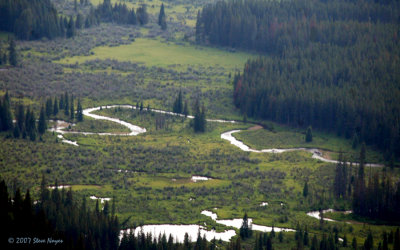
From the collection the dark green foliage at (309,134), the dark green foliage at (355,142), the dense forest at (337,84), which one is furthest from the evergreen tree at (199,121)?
the dark green foliage at (355,142)

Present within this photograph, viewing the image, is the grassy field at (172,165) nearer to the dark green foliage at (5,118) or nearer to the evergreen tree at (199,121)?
the evergreen tree at (199,121)

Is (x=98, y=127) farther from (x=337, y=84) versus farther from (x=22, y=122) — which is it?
(x=337, y=84)

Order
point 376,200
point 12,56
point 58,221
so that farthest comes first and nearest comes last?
point 12,56, point 376,200, point 58,221

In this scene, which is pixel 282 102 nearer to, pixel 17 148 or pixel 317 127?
pixel 317 127

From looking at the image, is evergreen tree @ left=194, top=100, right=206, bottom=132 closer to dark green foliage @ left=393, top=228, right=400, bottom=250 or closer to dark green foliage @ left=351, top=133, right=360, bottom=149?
dark green foliage @ left=351, top=133, right=360, bottom=149

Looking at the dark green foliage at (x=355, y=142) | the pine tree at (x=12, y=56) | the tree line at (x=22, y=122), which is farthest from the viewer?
the pine tree at (x=12, y=56)

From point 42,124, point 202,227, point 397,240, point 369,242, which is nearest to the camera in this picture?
point 369,242

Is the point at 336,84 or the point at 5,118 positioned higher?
the point at 336,84

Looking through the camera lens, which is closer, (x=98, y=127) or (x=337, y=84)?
(x=98, y=127)

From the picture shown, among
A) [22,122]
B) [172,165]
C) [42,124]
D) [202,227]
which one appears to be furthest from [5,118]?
[202,227]

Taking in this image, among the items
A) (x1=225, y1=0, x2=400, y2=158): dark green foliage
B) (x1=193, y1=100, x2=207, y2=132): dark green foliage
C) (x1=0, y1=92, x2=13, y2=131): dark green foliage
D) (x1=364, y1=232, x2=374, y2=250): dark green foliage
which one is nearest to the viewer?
(x1=364, y1=232, x2=374, y2=250): dark green foliage

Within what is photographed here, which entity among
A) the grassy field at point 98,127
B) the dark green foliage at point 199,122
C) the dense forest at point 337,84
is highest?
the dense forest at point 337,84

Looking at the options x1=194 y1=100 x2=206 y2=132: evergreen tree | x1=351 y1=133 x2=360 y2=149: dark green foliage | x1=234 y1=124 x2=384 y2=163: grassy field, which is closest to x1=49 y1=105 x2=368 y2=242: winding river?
x1=234 y1=124 x2=384 y2=163: grassy field
